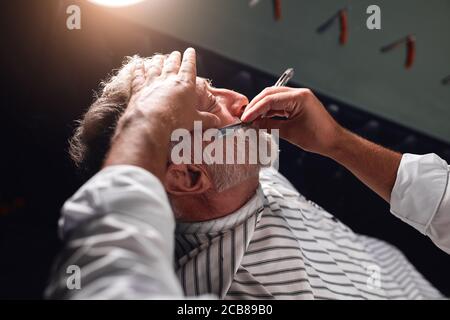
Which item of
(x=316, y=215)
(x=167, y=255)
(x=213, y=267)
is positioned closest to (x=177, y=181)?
(x=213, y=267)

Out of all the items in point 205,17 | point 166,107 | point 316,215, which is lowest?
point 316,215

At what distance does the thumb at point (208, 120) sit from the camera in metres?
1.21

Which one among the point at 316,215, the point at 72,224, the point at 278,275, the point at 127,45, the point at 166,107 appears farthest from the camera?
the point at 127,45

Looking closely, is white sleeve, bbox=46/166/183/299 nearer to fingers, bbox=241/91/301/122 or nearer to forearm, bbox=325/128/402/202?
fingers, bbox=241/91/301/122

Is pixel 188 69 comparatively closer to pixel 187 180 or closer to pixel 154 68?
pixel 154 68

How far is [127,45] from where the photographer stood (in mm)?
2168

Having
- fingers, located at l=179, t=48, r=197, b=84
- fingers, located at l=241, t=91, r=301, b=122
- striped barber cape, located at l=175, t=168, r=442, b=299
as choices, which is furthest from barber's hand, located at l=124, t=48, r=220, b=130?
striped barber cape, located at l=175, t=168, r=442, b=299

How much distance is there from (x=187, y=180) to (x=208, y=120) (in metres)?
0.26

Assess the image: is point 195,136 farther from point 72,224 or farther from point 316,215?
point 316,215

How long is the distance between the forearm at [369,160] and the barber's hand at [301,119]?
0.03 m

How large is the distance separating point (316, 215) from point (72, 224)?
1433 mm

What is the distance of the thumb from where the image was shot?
3.97 ft

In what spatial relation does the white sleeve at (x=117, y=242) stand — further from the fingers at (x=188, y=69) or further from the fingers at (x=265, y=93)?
the fingers at (x=265, y=93)

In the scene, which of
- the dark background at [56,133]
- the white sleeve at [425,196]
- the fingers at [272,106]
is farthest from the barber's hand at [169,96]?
the dark background at [56,133]
